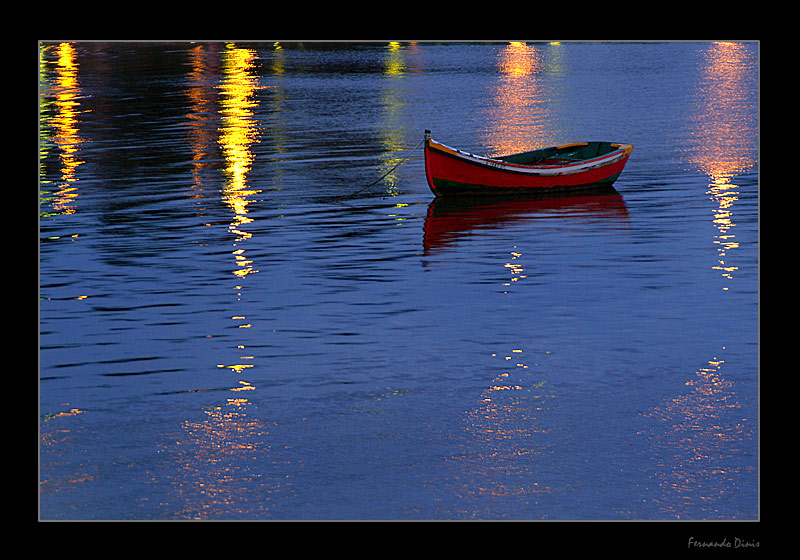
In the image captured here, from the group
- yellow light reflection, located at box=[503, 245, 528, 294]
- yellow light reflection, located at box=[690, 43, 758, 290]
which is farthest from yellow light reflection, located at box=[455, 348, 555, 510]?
yellow light reflection, located at box=[690, 43, 758, 290]

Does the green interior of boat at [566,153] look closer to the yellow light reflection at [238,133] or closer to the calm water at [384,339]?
the calm water at [384,339]

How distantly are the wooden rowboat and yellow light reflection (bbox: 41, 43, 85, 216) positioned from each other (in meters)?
10.1

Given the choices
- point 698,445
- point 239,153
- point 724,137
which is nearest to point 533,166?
point 239,153

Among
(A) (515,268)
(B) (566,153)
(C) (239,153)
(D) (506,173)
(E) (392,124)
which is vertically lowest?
(A) (515,268)

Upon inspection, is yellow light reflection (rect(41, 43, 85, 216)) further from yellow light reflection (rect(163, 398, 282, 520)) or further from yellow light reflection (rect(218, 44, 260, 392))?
yellow light reflection (rect(163, 398, 282, 520))

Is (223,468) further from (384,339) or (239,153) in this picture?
(239,153)

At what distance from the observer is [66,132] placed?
47812 mm

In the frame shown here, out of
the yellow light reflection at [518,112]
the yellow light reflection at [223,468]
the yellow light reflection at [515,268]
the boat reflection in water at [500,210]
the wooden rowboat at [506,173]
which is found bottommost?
the yellow light reflection at [223,468]

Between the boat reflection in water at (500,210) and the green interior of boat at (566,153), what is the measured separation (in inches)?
95.8

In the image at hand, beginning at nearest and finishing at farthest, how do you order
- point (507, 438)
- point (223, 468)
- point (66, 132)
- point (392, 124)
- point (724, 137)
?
point (223, 468)
point (507, 438)
point (724, 137)
point (66, 132)
point (392, 124)

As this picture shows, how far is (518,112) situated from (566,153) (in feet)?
69.1

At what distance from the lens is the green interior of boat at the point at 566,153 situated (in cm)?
3453

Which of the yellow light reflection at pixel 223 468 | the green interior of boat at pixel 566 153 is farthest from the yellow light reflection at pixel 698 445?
the green interior of boat at pixel 566 153

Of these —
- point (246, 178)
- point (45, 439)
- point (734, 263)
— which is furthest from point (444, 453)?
point (246, 178)
